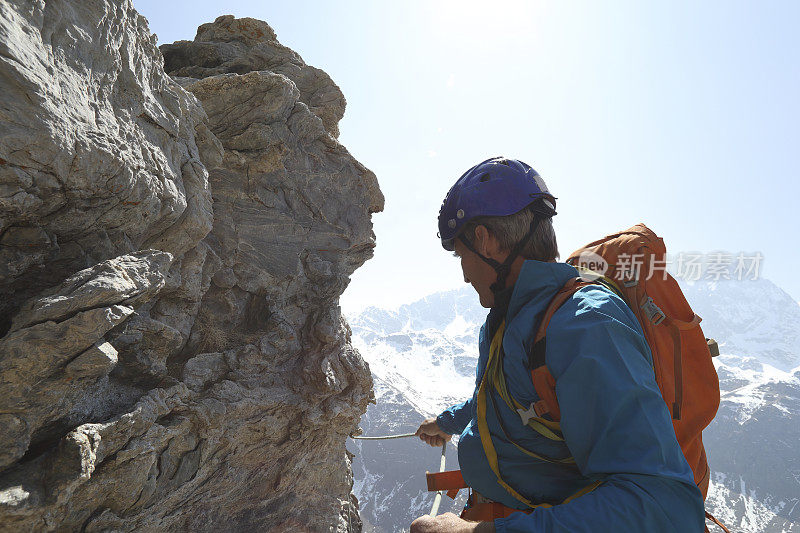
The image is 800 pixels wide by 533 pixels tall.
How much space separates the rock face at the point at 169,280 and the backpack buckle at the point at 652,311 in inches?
278

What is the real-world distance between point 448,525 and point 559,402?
1.36 metres

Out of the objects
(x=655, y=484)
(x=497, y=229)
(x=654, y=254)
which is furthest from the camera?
(x=497, y=229)

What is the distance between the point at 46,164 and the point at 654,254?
7377 mm

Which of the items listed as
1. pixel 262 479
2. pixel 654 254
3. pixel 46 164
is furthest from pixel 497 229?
pixel 262 479

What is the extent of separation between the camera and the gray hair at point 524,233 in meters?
4.13

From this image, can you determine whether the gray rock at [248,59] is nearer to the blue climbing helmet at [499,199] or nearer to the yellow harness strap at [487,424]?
the blue climbing helmet at [499,199]

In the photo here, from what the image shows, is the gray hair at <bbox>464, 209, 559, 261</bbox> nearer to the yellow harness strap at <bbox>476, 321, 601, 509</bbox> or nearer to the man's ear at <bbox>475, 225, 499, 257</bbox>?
the man's ear at <bbox>475, 225, 499, 257</bbox>

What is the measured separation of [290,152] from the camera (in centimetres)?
1391

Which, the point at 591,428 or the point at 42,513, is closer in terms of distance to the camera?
the point at 591,428

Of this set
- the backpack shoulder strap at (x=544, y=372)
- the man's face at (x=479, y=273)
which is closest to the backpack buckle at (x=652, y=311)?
the backpack shoulder strap at (x=544, y=372)

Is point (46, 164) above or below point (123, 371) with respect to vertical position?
above

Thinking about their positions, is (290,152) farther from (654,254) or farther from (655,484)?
(655,484)

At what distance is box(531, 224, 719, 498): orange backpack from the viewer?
3.03 m

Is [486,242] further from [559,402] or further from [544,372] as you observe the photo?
[559,402]
